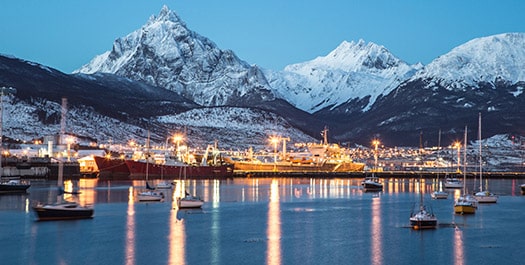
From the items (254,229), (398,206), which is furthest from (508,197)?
(254,229)

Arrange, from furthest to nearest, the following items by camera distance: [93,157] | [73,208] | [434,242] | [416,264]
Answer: [93,157] < [73,208] < [434,242] < [416,264]

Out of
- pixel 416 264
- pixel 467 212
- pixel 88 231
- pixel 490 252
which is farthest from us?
pixel 467 212

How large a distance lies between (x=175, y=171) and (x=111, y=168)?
13.0m

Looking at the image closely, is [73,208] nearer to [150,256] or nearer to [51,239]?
[51,239]

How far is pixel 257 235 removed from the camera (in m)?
58.3

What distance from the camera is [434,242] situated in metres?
54.5

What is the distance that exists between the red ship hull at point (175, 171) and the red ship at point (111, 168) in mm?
1091

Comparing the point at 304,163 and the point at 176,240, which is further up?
the point at 304,163

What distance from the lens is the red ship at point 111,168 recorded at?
152750 millimetres

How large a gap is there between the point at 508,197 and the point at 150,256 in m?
68.2

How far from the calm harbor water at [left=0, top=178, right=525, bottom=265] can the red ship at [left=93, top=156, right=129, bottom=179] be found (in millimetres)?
65835

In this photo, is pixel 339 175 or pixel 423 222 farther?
pixel 339 175

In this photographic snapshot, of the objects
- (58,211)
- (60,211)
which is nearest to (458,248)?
(60,211)

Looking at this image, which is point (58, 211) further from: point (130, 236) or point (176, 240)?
point (176, 240)
